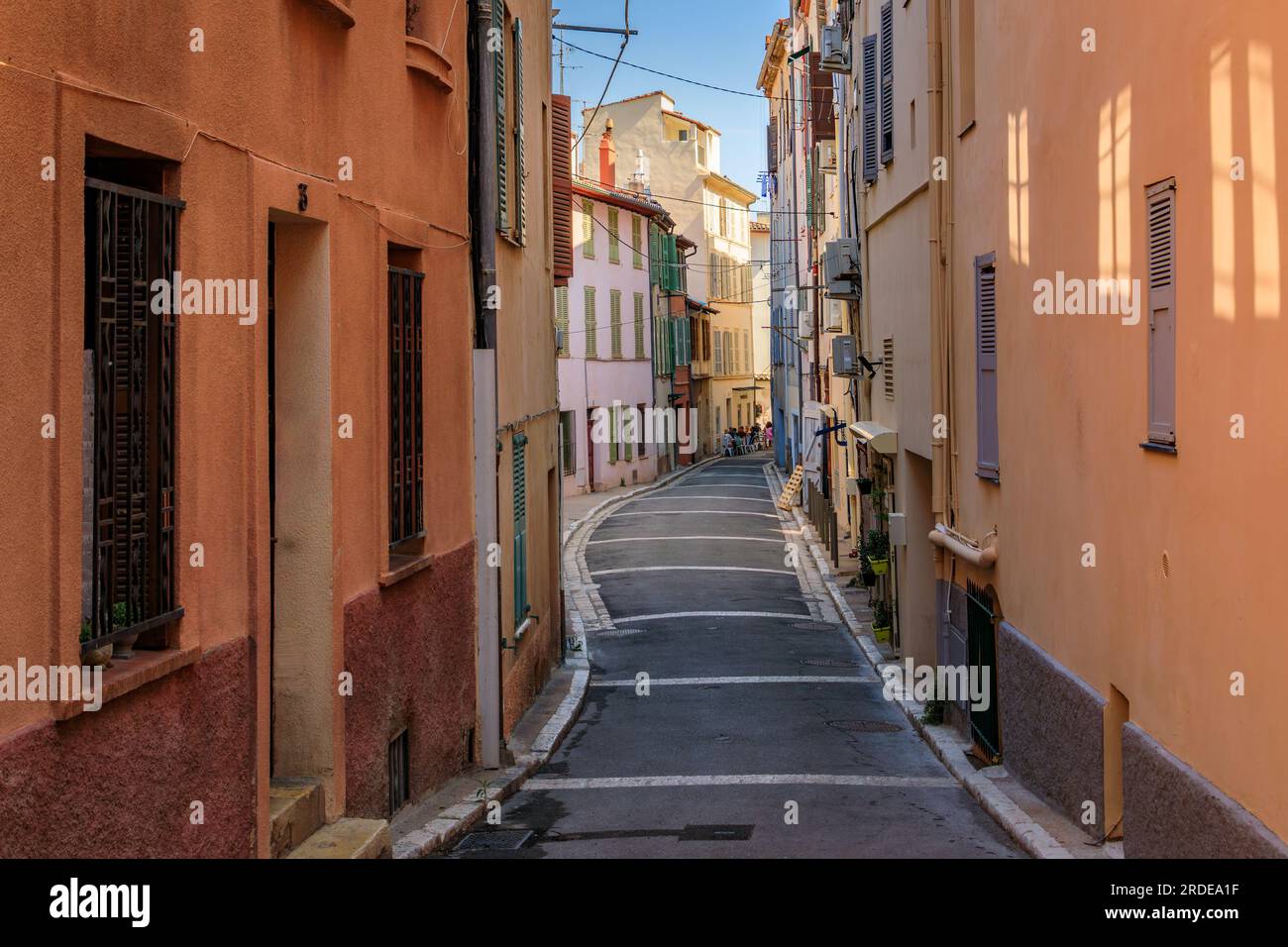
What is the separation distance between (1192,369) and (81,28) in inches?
200

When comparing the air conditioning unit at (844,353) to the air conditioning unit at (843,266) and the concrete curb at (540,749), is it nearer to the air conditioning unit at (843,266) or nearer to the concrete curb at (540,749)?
the air conditioning unit at (843,266)

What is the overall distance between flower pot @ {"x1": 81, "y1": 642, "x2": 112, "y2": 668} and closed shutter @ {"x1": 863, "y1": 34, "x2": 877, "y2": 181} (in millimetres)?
15362

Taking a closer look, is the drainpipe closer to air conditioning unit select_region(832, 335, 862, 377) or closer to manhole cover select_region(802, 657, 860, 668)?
manhole cover select_region(802, 657, 860, 668)

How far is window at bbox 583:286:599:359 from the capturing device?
4947 centimetres

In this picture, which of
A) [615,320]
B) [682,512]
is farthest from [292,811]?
[615,320]

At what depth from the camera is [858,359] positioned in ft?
69.7

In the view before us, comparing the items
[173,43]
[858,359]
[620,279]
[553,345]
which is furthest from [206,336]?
[620,279]

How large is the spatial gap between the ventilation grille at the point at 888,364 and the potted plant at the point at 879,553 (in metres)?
2.09

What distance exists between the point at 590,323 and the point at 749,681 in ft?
107

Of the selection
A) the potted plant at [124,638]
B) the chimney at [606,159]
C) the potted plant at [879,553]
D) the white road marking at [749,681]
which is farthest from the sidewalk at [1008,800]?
the chimney at [606,159]

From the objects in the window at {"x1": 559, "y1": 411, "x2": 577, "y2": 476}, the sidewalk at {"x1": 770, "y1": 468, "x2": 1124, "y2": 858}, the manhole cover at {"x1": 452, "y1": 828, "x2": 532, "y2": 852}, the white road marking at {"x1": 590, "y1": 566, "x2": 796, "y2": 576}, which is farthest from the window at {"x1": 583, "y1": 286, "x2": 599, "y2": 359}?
the manhole cover at {"x1": 452, "y1": 828, "x2": 532, "y2": 852}

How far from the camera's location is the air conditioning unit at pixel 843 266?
74.4ft

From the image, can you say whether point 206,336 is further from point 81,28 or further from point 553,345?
point 553,345

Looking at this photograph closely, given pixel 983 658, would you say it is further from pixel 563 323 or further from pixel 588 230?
pixel 588 230
